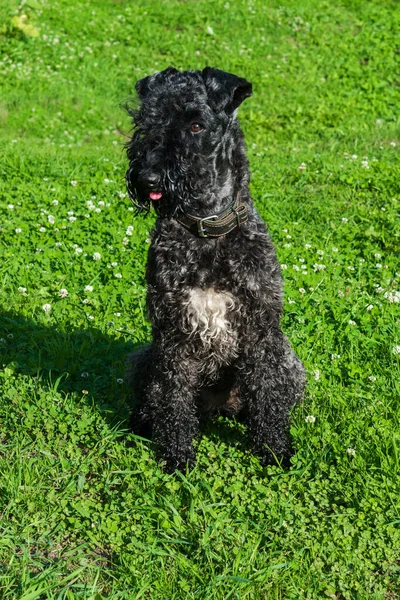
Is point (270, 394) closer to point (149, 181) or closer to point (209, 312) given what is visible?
point (209, 312)

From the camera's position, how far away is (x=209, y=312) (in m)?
4.12

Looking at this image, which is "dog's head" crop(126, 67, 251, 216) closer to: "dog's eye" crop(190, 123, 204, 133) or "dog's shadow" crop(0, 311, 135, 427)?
"dog's eye" crop(190, 123, 204, 133)

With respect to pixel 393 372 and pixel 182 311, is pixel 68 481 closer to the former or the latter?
pixel 182 311

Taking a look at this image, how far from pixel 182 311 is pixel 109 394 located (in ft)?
4.22

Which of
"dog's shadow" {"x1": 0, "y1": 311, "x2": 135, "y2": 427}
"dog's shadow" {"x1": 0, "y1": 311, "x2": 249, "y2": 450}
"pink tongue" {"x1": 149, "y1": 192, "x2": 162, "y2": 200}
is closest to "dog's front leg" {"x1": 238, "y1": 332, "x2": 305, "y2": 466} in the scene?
"dog's shadow" {"x1": 0, "y1": 311, "x2": 249, "y2": 450}

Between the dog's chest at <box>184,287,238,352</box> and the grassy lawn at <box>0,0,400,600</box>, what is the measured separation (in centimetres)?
91

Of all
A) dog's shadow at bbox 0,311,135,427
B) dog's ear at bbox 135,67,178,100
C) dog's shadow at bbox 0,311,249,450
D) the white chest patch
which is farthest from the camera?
dog's shadow at bbox 0,311,135,427

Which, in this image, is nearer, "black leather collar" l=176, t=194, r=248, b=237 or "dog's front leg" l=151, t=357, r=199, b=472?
"black leather collar" l=176, t=194, r=248, b=237

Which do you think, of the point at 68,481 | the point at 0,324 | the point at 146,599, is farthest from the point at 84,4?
the point at 146,599

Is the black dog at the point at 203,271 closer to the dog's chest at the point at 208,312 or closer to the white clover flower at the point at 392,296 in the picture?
the dog's chest at the point at 208,312

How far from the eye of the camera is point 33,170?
8219 millimetres

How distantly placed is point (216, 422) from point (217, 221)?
164 cm

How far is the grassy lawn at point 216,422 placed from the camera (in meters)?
3.71

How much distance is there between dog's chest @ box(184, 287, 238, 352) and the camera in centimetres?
411
